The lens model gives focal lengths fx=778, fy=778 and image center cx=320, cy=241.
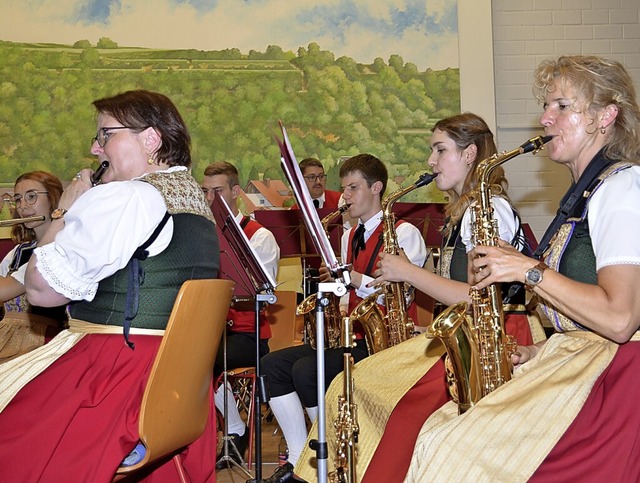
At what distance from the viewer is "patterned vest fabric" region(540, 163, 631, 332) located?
2021 millimetres

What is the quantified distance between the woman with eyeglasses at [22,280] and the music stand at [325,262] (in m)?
1.61

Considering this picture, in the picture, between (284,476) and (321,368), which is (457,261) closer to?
(321,368)

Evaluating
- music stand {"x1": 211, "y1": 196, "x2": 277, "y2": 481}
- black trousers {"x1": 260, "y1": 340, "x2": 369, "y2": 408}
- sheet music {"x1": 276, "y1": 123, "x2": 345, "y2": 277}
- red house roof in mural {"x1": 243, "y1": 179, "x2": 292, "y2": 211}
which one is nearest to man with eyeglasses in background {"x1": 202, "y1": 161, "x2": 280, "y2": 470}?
black trousers {"x1": 260, "y1": 340, "x2": 369, "y2": 408}

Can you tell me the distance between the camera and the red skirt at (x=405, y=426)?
2445 mm

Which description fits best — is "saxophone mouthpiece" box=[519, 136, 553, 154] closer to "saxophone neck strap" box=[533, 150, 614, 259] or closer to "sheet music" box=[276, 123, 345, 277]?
"saxophone neck strap" box=[533, 150, 614, 259]

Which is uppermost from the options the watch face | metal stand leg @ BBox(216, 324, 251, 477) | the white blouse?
the white blouse

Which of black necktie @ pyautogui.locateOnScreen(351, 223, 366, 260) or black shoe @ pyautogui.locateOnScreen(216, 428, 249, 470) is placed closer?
black shoe @ pyautogui.locateOnScreen(216, 428, 249, 470)

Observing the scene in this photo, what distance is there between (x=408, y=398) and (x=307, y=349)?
1642 millimetres

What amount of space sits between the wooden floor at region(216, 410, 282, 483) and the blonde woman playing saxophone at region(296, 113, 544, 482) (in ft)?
4.24

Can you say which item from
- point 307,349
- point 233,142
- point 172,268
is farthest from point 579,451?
point 233,142

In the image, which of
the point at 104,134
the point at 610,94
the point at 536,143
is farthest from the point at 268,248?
the point at 610,94

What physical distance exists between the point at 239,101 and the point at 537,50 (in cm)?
266

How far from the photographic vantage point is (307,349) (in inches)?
164

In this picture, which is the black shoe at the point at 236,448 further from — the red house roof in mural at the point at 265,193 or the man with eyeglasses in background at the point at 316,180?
the red house roof in mural at the point at 265,193
